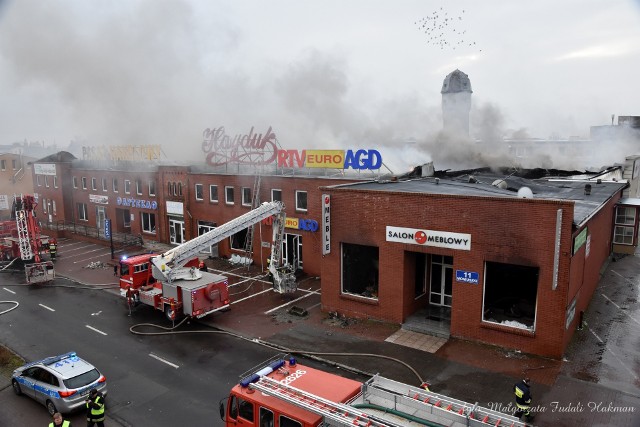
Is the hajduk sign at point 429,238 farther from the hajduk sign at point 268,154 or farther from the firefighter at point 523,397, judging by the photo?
the hajduk sign at point 268,154

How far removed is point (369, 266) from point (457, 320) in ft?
11.9

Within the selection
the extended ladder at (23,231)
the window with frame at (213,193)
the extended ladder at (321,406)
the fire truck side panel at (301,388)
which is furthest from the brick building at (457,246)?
the extended ladder at (23,231)

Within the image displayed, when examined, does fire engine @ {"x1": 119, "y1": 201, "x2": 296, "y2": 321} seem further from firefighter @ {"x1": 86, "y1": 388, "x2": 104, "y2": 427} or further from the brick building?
firefighter @ {"x1": 86, "y1": 388, "x2": 104, "y2": 427}

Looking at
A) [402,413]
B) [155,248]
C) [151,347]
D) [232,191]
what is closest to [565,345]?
[402,413]

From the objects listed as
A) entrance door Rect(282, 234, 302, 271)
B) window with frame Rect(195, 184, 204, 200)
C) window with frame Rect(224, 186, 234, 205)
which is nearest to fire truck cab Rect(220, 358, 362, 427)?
entrance door Rect(282, 234, 302, 271)

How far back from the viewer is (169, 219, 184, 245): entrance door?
96.5ft

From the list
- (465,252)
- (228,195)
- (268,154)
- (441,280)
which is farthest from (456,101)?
(465,252)

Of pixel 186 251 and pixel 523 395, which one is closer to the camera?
pixel 523 395

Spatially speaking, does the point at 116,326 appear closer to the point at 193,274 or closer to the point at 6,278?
the point at 193,274

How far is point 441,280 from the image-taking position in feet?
54.5

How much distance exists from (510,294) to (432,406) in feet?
28.8

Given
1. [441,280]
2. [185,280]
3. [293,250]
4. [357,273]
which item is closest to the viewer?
[441,280]

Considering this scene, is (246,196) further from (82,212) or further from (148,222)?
(82,212)

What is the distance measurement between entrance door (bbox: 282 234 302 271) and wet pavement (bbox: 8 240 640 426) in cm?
373
